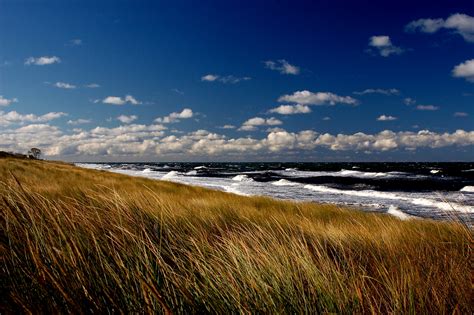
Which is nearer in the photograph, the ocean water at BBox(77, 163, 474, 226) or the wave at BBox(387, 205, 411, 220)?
the wave at BBox(387, 205, 411, 220)

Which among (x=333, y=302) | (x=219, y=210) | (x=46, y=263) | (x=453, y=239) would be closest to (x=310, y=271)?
(x=333, y=302)

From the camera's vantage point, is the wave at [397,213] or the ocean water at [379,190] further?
the ocean water at [379,190]

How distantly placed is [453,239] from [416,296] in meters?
2.95

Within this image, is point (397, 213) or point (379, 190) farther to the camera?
point (379, 190)

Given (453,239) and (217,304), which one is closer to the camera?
(217,304)

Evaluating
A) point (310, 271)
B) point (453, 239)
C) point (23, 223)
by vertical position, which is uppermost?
point (23, 223)

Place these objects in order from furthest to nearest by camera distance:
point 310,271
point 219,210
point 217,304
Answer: point 219,210
point 310,271
point 217,304

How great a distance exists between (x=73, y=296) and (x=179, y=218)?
3274 millimetres

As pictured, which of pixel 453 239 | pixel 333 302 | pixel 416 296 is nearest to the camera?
pixel 333 302

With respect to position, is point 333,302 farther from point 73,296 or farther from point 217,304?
point 73,296

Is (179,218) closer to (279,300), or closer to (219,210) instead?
(219,210)

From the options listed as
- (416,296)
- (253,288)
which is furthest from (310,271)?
(416,296)

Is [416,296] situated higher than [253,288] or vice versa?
[253,288]

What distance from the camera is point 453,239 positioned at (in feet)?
16.9
